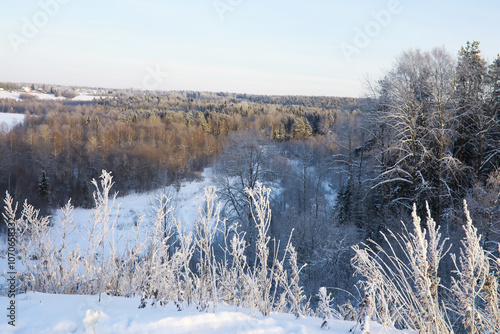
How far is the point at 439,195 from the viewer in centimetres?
1506

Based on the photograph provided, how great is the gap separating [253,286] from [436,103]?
52.5ft

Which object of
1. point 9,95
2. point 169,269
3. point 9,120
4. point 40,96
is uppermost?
point 40,96

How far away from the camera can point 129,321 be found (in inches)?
80.2

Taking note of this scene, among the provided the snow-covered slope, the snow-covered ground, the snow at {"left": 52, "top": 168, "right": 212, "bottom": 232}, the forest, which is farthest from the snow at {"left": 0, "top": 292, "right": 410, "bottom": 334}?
the snow-covered ground

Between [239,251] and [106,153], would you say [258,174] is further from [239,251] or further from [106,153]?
[106,153]

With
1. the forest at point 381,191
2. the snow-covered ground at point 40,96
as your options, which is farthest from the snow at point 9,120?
the forest at point 381,191

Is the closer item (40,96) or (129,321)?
(129,321)

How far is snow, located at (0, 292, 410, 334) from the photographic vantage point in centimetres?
195

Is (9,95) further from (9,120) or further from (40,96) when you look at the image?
(9,120)

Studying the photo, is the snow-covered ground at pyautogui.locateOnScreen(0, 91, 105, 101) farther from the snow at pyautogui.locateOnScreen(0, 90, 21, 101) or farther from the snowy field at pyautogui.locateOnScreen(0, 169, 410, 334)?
the snowy field at pyautogui.locateOnScreen(0, 169, 410, 334)

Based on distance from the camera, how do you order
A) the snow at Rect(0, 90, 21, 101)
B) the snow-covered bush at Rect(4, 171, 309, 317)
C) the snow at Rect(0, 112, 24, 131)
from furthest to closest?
the snow at Rect(0, 90, 21, 101), the snow at Rect(0, 112, 24, 131), the snow-covered bush at Rect(4, 171, 309, 317)

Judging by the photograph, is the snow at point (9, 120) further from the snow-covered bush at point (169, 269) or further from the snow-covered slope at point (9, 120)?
→ the snow-covered bush at point (169, 269)

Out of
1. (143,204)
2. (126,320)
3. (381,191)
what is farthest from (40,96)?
(126,320)

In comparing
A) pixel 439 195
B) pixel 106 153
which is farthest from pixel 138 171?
pixel 439 195
